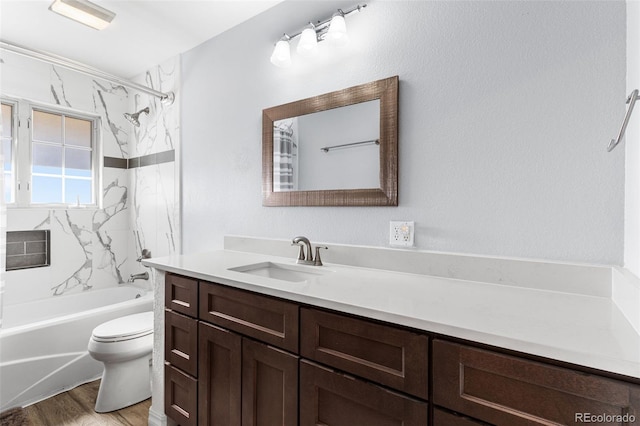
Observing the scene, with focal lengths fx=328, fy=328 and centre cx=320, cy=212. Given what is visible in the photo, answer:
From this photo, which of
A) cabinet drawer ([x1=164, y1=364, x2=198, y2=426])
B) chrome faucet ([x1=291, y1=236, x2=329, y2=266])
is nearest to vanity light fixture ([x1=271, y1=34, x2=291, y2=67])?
chrome faucet ([x1=291, y1=236, x2=329, y2=266])

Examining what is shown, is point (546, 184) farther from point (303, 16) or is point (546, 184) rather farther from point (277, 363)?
point (303, 16)

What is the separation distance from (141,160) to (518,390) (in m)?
3.17

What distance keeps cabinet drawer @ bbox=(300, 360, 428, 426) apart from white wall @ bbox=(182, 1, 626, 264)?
0.70 metres

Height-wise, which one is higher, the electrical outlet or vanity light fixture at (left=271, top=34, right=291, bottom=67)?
vanity light fixture at (left=271, top=34, right=291, bottom=67)

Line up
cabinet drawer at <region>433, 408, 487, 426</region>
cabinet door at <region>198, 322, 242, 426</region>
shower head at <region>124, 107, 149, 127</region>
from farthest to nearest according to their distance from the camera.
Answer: shower head at <region>124, 107, 149, 127</region> → cabinet door at <region>198, 322, 242, 426</region> → cabinet drawer at <region>433, 408, 487, 426</region>

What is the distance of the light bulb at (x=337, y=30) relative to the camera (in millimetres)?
1592

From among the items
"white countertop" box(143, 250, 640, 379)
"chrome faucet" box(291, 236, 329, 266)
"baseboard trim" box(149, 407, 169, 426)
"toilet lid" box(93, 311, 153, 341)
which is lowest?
"baseboard trim" box(149, 407, 169, 426)

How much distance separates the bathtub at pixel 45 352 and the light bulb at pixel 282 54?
76.0 inches

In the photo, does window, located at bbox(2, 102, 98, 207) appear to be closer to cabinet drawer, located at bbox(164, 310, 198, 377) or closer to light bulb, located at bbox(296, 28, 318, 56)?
cabinet drawer, located at bbox(164, 310, 198, 377)

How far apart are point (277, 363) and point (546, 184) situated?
3.88 ft

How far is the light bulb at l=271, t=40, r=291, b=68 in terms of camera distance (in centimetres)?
182

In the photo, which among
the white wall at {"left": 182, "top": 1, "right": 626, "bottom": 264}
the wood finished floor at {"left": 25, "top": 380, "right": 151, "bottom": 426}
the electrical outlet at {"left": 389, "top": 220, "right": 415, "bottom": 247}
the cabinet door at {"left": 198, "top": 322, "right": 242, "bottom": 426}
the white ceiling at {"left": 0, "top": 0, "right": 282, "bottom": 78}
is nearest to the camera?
the white wall at {"left": 182, "top": 1, "right": 626, "bottom": 264}

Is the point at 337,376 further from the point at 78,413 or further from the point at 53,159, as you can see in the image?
the point at 53,159

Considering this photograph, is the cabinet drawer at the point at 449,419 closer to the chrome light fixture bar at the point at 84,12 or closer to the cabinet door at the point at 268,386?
the cabinet door at the point at 268,386
